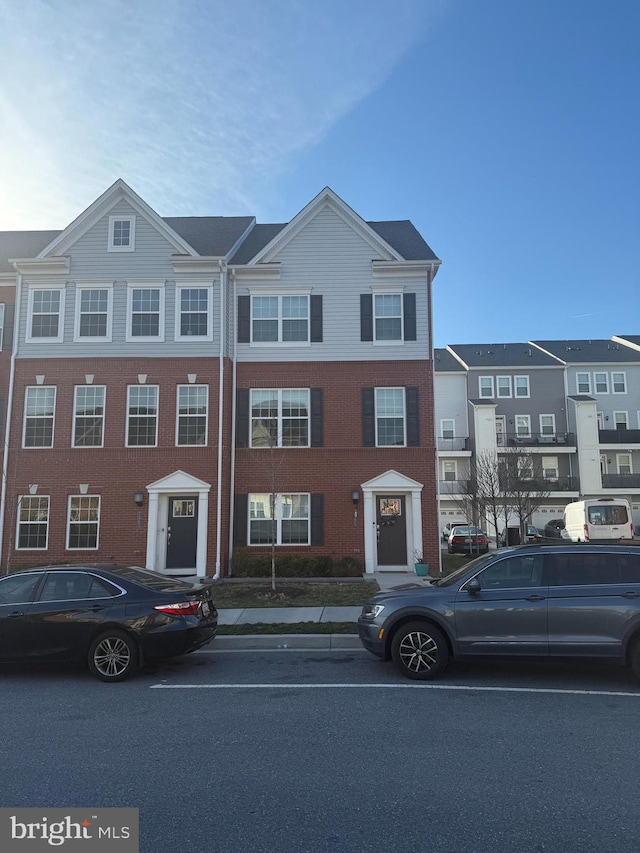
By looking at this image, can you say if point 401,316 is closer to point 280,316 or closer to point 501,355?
point 280,316

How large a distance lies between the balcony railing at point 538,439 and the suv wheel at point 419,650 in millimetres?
33845

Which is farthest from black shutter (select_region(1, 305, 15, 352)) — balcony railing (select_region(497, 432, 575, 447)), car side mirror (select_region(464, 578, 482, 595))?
balcony railing (select_region(497, 432, 575, 447))

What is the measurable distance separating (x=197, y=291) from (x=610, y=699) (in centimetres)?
1590

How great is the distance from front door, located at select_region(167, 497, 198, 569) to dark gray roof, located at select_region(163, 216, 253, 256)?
26.7ft

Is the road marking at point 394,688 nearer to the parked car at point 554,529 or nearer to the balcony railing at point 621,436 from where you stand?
the parked car at point 554,529

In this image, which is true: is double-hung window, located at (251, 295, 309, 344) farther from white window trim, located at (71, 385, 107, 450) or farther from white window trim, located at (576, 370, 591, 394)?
white window trim, located at (576, 370, 591, 394)

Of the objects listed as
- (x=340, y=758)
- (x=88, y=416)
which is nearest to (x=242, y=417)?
(x=88, y=416)

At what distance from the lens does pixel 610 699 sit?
655cm

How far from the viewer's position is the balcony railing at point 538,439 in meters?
39.9

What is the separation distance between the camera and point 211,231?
22.0 m

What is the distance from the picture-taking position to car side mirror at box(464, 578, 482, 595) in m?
7.40

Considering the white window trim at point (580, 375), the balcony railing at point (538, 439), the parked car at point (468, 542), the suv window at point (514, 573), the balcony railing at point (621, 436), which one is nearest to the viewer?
the suv window at point (514, 573)

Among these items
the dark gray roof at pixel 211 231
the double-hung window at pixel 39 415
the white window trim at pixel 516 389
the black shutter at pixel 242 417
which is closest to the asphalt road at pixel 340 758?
the black shutter at pixel 242 417

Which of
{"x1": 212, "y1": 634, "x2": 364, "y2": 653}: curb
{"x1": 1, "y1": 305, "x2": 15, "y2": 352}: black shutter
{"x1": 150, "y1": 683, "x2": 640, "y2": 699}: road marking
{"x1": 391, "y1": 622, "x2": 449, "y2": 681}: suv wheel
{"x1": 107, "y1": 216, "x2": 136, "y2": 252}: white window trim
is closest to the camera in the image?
{"x1": 150, "y1": 683, "x2": 640, "y2": 699}: road marking
